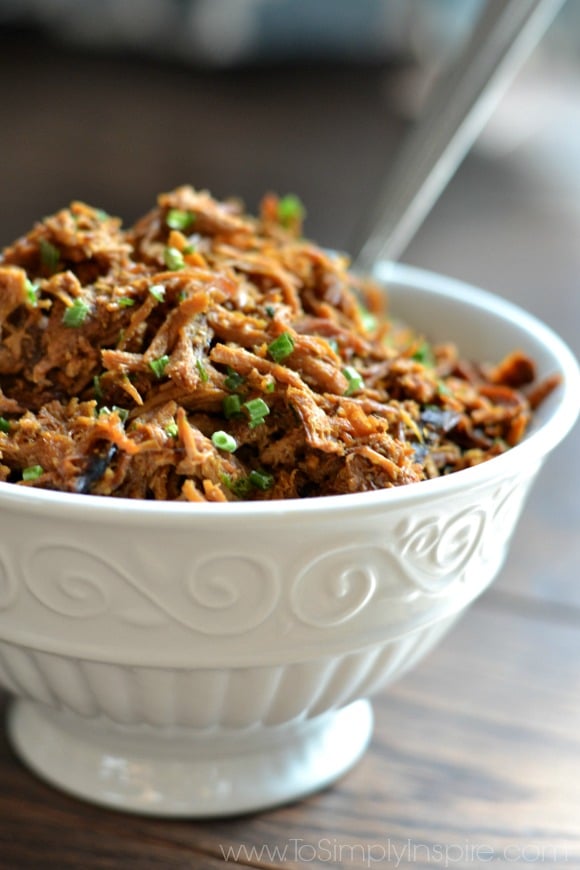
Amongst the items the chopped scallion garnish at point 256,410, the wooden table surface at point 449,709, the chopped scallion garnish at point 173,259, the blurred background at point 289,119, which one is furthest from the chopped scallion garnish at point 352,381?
the blurred background at point 289,119

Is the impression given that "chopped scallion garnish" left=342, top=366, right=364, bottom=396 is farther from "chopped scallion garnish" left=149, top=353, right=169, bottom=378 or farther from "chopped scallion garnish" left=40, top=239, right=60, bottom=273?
"chopped scallion garnish" left=40, top=239, right=60, bottom=273

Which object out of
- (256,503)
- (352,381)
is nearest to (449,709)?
(352,381)

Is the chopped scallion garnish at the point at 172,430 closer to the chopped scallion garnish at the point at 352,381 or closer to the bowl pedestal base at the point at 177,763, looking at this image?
the chopped scallion garnish at the point at 352,381

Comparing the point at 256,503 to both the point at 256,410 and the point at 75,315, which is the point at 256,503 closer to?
the point at 256,410

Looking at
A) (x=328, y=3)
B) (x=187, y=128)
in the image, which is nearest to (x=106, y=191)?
(x=187, y=128)

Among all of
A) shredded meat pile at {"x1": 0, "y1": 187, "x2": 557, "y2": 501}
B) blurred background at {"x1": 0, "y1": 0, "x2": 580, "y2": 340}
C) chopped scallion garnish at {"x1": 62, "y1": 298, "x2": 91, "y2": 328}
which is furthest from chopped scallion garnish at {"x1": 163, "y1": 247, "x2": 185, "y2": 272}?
blurred background at {"x1": 0, "y1": 0, "x2": 580, "y2": 340}

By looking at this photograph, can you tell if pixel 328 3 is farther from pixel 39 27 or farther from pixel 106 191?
pixel 106 191
